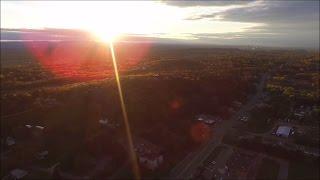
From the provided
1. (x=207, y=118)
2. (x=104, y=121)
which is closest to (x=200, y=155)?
(x=207, y=118)

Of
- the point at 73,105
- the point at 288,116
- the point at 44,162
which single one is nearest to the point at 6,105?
the point at 73,105

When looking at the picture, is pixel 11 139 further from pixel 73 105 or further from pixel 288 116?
pixel 288 116

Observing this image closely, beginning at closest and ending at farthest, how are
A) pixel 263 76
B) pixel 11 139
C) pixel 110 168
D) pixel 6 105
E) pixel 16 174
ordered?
pixel 16 174 → pixel 110 168 → pixel 11 139 → pixel 6 105 → pixel 263 76

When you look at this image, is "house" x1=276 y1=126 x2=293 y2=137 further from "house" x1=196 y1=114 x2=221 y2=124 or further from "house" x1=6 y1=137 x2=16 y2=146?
"house" x1=6 y1=137 x2=16 y2=146

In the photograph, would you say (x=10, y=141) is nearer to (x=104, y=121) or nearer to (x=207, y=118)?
(x=104, y=121)

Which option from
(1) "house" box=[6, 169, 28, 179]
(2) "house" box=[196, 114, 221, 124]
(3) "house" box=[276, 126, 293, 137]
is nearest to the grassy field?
(3) "house" box=[276, 126, 293, 137]

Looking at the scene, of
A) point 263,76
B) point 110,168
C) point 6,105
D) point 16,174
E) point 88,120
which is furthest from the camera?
point 263,76

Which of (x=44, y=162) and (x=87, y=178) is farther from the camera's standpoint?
(x=44, y=162)

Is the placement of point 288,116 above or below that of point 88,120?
below
